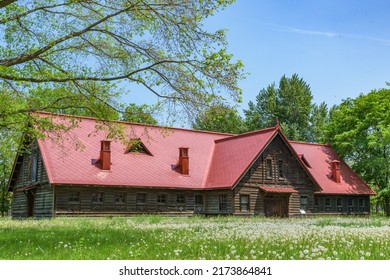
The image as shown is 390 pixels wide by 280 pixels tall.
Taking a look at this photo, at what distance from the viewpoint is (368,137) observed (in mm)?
52500

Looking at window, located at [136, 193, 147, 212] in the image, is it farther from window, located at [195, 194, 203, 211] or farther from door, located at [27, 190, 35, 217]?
door, located at [27, 190, 35, 217]

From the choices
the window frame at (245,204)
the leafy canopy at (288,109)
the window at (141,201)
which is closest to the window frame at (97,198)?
the window at (141,201)

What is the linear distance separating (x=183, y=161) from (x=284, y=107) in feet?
158

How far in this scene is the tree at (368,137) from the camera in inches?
2098

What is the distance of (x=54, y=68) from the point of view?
67.7 feet

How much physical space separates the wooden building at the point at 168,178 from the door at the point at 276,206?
9cm

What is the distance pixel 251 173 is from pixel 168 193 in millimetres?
7795

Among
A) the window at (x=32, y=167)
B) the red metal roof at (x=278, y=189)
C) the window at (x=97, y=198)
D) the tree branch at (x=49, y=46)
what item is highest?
the tree branch at (x=49, y=46)

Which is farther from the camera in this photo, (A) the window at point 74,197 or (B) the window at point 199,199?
(B) the window at point 199,199

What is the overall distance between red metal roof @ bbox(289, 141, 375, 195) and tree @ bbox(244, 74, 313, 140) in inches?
1151

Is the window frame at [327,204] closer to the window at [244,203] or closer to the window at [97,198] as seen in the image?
the window at [244,203]

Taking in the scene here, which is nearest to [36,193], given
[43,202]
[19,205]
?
[43,202]

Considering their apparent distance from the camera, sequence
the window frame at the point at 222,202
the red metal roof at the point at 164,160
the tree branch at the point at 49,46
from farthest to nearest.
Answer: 1. the window frame at the point at 222,202
2. the red metal roof at the point at 164,160
3. the tree branch at the point at 49,46
